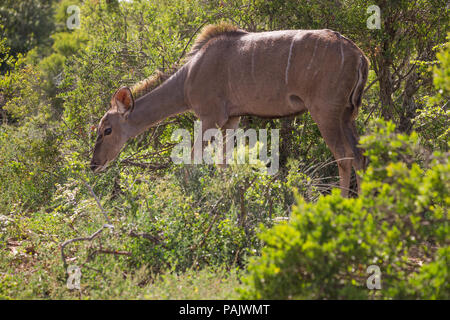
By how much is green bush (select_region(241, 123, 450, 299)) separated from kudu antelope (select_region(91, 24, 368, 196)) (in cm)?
223

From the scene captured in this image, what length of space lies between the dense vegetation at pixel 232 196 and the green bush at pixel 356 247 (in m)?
0.01

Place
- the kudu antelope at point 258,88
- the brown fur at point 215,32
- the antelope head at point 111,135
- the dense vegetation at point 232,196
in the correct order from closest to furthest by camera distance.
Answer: the dense vegetation at point 232,196, the kudu antelope at point 258,88, the brown fur at point 215,32, the antelope head at point 111,135

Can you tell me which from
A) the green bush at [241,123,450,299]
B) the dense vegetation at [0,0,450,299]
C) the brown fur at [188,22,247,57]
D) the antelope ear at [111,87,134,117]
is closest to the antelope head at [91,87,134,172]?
the antelope ear at [111,87,134,117]

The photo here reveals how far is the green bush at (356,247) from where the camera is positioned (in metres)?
3.39

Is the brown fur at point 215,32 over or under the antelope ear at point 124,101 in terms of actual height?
over

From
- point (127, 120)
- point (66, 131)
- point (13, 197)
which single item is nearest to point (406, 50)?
point (127, 120)

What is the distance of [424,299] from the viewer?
3.38m

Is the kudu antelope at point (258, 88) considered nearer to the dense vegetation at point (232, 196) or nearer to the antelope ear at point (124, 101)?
the antelope ear at point (124, 101)

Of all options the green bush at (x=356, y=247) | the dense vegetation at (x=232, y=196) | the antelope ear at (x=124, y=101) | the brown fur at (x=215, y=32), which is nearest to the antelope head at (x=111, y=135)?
the antelope ear at (x=124, y=101)

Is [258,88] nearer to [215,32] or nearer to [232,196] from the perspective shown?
[215,32]

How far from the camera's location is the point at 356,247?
137 inches

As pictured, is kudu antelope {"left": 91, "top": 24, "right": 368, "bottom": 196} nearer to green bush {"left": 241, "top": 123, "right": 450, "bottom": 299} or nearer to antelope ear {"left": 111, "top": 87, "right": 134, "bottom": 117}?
antelope ear {"left": 111, "top": 87, "right": 134, "bottom": 117}

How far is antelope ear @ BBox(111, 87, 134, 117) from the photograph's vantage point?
6.80 metres

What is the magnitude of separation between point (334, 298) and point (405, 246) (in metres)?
0.82
